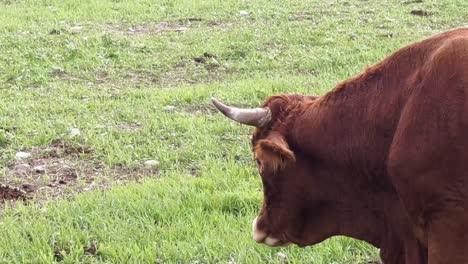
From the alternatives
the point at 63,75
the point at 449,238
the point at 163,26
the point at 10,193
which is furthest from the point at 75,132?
the point at 163,26

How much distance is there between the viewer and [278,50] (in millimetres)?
11141

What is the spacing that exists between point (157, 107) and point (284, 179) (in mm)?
4664

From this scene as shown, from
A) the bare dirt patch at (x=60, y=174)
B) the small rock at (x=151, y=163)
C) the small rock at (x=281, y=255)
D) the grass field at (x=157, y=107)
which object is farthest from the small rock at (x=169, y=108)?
the small rock at (x=281, y=255)

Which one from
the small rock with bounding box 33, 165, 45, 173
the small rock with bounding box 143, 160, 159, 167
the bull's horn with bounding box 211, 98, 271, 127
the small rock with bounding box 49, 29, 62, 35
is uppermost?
the bull's horn with bounding box 211, 98, 271, 127

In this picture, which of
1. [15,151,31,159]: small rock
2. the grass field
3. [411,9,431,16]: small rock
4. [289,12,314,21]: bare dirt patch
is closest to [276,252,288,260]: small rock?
the grass field

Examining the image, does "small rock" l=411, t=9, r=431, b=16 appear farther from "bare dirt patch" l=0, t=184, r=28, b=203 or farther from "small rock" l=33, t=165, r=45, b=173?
"bare dirt patch" l=0, t=184, r=28, b=203

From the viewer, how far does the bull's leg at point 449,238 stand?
343cm

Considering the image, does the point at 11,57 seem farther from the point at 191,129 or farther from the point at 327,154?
the point at 327,154

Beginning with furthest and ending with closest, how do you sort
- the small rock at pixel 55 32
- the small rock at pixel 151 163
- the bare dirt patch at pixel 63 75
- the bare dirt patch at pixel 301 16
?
the bare dirt patch at pixel 301 16
the small rock at pixel 55 32
the bare dirt patch at pixel 63 75
the small rock at pixel 151 163

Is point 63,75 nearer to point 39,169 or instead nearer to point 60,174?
point 39,169

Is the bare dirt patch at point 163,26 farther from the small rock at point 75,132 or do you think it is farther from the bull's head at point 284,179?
the bull's head at point 284,179

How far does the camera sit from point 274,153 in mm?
3920

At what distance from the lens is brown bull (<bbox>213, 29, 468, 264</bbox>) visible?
3.42m

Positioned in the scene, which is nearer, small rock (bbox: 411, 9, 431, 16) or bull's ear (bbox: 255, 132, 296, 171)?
bull's ear (bbox: 255, 132, 296, 171)
